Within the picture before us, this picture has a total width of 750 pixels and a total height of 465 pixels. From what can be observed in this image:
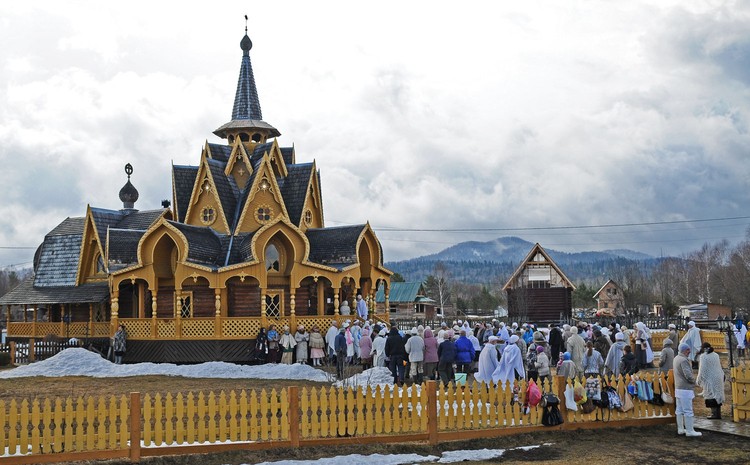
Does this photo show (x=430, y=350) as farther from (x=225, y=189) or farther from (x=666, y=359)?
(x=225, y=189)

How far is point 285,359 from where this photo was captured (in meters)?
29.2

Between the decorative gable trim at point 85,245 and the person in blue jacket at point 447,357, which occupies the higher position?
the decorative gable trim at point 85,245

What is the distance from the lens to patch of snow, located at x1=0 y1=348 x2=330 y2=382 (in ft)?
87.4

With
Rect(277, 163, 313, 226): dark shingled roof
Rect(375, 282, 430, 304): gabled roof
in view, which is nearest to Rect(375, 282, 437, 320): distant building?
Rect(375, 282, 430, 304): gabled roof

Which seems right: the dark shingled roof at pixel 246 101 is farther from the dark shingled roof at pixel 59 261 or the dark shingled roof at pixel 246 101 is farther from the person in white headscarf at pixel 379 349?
the person in white headscarf at pixel 379 349

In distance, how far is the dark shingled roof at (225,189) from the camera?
34844 millimetres

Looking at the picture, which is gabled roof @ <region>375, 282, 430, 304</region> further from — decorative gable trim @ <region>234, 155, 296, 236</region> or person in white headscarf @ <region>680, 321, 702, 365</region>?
Result: person in white headscarf @ <region>680, 321, 702, 365</region>

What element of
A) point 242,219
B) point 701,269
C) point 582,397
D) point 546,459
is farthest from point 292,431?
point 701,269

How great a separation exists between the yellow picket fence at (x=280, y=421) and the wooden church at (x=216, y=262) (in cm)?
Answer: 1685

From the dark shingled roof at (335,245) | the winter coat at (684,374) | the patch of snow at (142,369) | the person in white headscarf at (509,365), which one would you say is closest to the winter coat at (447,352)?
the person in white headscarf at (509,365)

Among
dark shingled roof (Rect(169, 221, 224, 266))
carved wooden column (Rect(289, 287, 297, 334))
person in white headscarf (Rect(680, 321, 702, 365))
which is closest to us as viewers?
person in white headscarf (Rect(680, 321, 702, 365))

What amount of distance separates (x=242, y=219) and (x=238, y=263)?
3401 mm

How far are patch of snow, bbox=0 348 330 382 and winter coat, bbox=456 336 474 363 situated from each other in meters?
6.05

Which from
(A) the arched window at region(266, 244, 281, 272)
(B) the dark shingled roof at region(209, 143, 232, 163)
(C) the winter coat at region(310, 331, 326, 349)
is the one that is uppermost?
(B) the dark shingled roof at region(209, 143, 232, 163)
